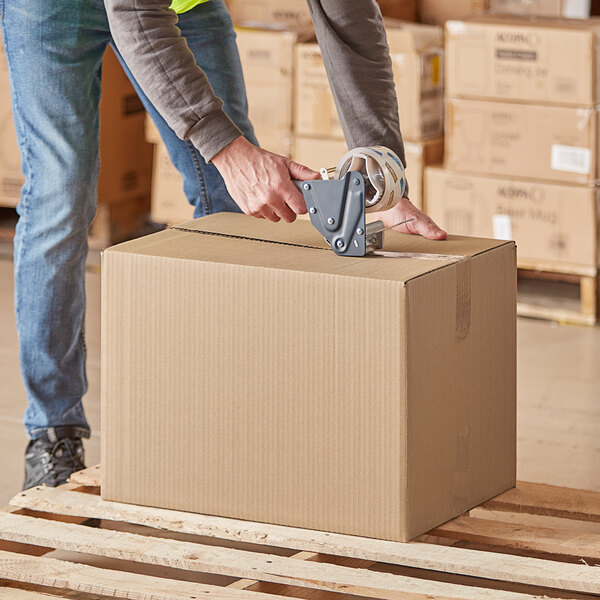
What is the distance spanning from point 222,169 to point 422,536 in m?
0.65

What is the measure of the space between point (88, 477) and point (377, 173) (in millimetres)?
780

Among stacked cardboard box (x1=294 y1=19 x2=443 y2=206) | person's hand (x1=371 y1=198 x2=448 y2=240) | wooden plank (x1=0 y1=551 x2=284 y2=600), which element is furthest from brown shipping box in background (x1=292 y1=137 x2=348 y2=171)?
wooden plank (x1=0 y1=551 x2=284 y2=600)

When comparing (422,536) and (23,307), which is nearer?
(422,536)

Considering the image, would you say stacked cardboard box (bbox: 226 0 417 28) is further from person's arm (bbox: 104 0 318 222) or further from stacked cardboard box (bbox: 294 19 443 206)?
person's arm (bbox: 104 0 318 222)

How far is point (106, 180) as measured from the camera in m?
4.61

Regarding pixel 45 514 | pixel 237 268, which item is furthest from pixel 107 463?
pixel 237 268

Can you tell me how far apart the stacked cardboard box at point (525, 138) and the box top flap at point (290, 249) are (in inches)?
72.9

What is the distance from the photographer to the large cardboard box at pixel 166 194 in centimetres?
440

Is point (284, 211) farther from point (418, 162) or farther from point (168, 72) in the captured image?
point (418, 162)

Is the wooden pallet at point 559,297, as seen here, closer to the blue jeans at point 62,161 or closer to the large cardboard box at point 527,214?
the large cardboard box at point 527,214

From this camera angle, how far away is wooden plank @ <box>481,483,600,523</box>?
2.09m

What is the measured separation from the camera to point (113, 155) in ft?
15.1

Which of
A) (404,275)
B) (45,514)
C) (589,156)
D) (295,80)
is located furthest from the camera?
(295,80)

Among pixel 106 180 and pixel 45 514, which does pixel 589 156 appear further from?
pixel 45 514
